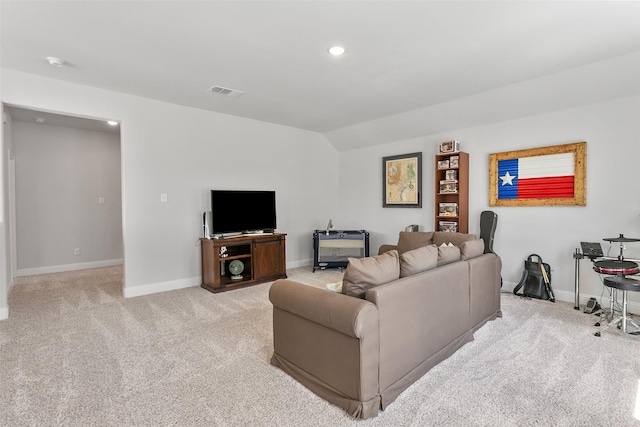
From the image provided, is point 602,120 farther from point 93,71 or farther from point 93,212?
point 93,212

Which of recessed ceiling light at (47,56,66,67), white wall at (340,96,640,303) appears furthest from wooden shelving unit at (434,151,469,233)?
recessed ceiling light at (47,56,66,67)

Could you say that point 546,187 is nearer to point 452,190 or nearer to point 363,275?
point 452,190

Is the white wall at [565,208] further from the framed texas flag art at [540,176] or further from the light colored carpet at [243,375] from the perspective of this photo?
the light colored carpet at [243,375]

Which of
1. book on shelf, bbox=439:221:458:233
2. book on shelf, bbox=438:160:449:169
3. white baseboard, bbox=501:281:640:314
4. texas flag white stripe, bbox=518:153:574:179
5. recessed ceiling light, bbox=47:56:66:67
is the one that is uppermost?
recessed ceiling light, bbox=47:56:66:67

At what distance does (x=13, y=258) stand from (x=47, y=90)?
9.72 ft

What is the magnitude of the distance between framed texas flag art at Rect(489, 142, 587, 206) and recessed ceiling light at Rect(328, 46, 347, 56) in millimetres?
2863

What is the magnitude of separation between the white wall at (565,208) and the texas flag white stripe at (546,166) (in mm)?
175

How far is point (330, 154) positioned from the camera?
6.90m

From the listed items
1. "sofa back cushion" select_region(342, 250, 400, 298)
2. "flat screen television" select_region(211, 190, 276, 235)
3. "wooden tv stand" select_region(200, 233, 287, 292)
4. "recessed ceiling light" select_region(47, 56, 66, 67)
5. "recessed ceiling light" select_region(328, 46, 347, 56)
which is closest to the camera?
"sofa back cushion" select_region(342, 250, 400, 298)

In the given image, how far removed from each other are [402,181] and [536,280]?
8.32 ft

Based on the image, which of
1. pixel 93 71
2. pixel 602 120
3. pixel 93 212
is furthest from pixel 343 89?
pixel 93 212

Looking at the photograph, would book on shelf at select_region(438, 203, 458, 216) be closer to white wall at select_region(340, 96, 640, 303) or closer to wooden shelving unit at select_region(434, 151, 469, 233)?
wooden shelving unit at select_region(434, 151, 469, 233)

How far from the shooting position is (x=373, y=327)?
6.27ft

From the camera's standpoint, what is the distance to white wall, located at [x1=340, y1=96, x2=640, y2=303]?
370cm
